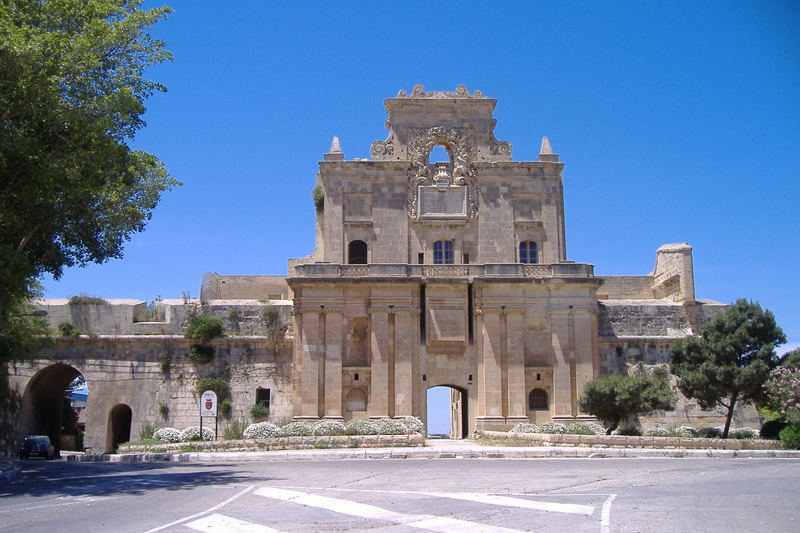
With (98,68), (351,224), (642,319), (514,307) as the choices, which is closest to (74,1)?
(98,68)

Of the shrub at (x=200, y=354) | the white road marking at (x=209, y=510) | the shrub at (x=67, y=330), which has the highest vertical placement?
the shrub at (x=67, y=330)

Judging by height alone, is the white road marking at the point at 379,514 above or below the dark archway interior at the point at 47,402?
below

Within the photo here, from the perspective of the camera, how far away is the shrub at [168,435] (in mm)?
34769

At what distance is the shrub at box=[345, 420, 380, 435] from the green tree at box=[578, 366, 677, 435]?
332 inches

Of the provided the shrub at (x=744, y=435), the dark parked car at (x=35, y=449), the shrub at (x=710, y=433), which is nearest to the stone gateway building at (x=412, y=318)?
the shrub at (x=710, y=433)

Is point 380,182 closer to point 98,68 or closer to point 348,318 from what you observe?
point 348,318

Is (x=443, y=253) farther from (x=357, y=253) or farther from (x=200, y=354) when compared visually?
(x=200, y=354)

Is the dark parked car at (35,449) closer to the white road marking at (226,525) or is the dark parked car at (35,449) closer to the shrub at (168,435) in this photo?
the shrub at (168,435)

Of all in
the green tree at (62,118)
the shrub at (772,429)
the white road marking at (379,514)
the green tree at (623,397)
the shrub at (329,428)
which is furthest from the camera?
the shrub at (329,428)

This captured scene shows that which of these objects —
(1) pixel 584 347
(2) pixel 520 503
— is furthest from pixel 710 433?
(2) pixel 520 503

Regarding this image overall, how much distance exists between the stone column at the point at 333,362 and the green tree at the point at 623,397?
10593 mm

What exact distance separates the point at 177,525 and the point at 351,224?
28688mm

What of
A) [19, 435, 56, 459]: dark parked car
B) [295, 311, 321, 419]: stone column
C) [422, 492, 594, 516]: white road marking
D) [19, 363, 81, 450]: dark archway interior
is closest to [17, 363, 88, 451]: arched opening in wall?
[19, 363, 81, 450]: dark archway interior

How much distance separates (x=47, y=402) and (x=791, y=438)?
111 feet
